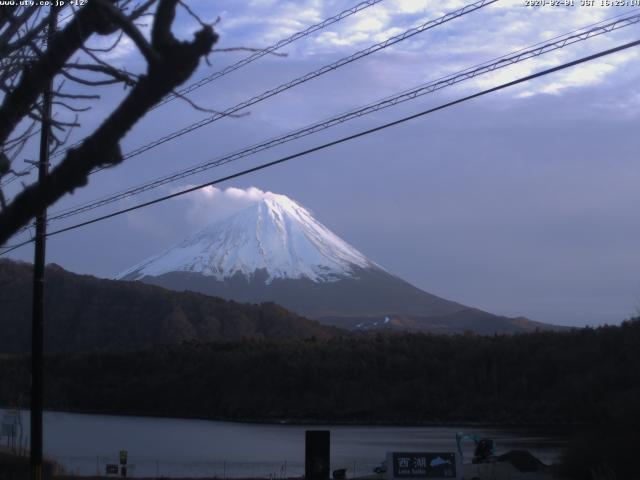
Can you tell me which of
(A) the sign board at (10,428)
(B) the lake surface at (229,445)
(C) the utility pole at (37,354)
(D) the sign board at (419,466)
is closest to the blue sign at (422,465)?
(D) the sign board at (419,466)

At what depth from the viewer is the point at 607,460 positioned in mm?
25141

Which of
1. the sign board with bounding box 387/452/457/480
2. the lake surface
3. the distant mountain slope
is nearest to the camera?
the sign board with bounding box 387/452/457/480

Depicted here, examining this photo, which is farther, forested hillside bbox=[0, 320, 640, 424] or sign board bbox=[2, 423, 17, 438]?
forested hillside bbox=[0, 320, 640, 424]

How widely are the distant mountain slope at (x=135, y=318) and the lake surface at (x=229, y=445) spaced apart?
3339 centimetres

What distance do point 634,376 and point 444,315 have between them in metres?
109

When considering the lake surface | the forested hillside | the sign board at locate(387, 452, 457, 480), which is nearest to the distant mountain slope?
the forested hillside

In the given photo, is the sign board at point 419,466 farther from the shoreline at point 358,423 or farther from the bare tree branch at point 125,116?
the shoreline at point 358,423

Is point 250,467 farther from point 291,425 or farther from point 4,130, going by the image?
point 4,130

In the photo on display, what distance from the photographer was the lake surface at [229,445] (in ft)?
126

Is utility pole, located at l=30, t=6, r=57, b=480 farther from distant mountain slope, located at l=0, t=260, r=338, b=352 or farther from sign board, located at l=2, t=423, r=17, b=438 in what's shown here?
distant mountain slope, located at l=0, t=260, r=338, b=352

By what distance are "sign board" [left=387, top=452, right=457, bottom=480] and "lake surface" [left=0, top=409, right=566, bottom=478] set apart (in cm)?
932

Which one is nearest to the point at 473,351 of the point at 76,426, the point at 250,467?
the point at 76,426

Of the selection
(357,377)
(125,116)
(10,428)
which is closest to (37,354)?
(10,428)

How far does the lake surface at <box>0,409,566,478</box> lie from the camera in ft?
126
